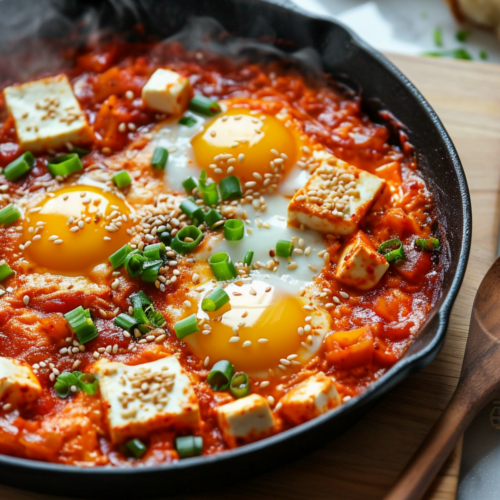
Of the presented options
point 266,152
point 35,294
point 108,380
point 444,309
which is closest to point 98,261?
point 35,294

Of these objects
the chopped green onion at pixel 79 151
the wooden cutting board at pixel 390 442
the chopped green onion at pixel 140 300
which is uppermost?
the chopped green onion at pixel 79 151

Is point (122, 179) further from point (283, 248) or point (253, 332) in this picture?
point (253, 332)

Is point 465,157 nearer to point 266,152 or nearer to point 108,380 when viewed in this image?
point 266,152

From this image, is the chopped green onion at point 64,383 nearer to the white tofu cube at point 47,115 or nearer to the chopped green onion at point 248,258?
the chopped green onion at point 248,258

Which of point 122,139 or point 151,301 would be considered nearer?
point 151,301

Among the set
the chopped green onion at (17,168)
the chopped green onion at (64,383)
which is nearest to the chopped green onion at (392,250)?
the chopped green onion at (64,383)

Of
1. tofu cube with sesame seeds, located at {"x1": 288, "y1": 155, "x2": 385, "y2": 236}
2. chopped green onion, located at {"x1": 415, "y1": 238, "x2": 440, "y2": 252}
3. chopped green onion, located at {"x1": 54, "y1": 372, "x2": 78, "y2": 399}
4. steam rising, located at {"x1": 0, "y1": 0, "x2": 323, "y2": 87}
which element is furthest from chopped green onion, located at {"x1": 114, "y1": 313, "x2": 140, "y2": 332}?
steam rising, located at {"x1": 0, "y1": 0, "x2": 323, "y2": 87}
